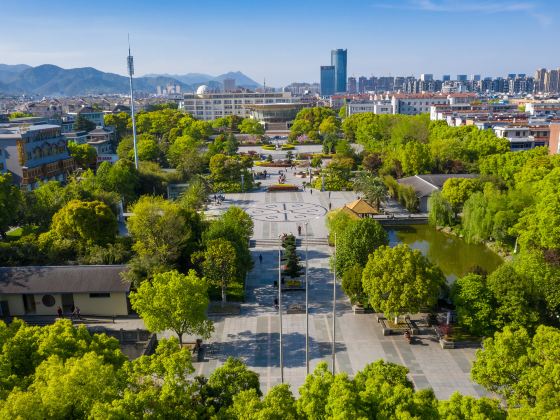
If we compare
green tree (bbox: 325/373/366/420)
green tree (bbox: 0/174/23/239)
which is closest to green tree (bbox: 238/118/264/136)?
green tree (bbox: 0/174/23/239)

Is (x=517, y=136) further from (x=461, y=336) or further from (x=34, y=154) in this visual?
(x=34, y=154)

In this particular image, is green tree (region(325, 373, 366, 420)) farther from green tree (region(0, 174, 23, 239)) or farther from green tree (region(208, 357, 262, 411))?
green tree (region(0, 174, 23, 239))

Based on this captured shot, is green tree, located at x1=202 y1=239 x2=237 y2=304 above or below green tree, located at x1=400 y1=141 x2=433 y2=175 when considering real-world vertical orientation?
below

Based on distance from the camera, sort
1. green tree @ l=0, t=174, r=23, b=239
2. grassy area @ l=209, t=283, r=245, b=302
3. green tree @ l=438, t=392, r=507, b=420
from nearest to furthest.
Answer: green tree @ l=438, t=392, r=507, b=420 < grassy area @ l=209, t=283, r=245, b=302 < green tree @ l=0, t=174, r=23, b=239

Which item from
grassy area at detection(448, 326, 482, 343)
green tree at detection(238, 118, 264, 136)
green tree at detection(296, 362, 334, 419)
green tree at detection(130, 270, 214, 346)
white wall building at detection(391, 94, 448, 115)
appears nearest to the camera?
green tree at detection(296, 362, 334, 419)

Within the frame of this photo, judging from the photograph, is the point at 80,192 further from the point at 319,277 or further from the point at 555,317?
the point at 555,317

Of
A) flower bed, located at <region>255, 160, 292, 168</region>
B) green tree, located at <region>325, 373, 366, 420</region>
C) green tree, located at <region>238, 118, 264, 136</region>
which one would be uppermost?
green tree, located at <region>238, 118, 264, 136</region>

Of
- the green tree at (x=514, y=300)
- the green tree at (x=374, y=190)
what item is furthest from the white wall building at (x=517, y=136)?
the green tree at (x=514, y=300)
